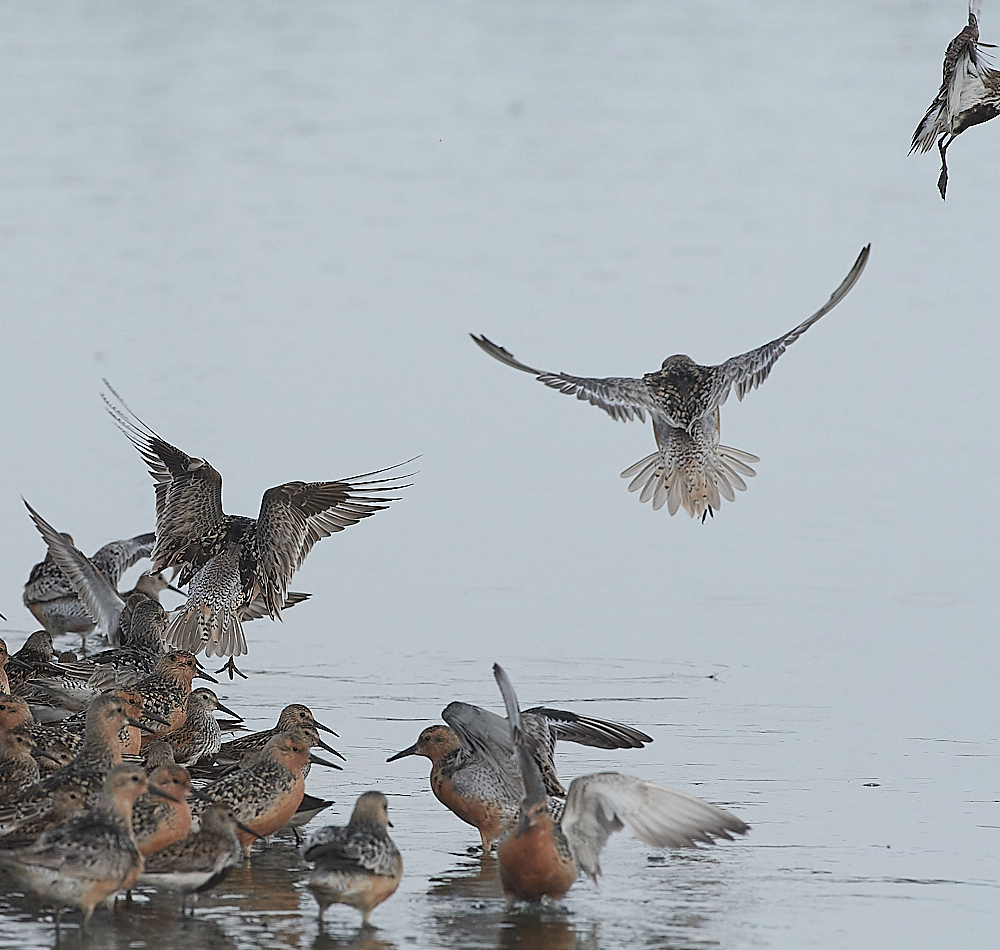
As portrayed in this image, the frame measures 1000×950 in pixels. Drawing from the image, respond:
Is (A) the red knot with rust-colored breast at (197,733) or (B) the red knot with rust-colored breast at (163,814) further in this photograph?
(A) the red knot with rust-colored breast at (197,733)

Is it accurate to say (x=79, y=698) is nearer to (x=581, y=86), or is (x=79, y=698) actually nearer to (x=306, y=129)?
(x=306, y=129)

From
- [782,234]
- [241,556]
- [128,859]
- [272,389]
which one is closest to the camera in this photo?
[128,859]

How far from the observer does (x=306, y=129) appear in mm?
30969

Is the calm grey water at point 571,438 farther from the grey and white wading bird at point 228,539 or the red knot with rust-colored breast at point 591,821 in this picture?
the grey and white wading bird at point 228,539

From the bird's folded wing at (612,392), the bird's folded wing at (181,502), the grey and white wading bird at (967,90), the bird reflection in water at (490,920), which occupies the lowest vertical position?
the bird reflection in water at (490,920)

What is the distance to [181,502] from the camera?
10.2 m

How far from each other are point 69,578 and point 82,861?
15.8 feet

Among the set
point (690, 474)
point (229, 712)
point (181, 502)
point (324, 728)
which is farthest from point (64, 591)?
point (690, 474)

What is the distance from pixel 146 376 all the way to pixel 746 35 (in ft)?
90.3

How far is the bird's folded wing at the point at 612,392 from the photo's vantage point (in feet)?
30.9

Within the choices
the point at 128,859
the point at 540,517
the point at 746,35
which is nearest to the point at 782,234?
the point at 540,517

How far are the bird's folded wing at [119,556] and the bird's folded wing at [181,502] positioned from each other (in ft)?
4.12

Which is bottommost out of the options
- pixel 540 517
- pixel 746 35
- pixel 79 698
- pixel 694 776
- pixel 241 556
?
Result: pixel 694 776

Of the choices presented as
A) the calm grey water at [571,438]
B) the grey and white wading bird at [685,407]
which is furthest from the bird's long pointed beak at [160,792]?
the grey and white wading bird at [685,407]
